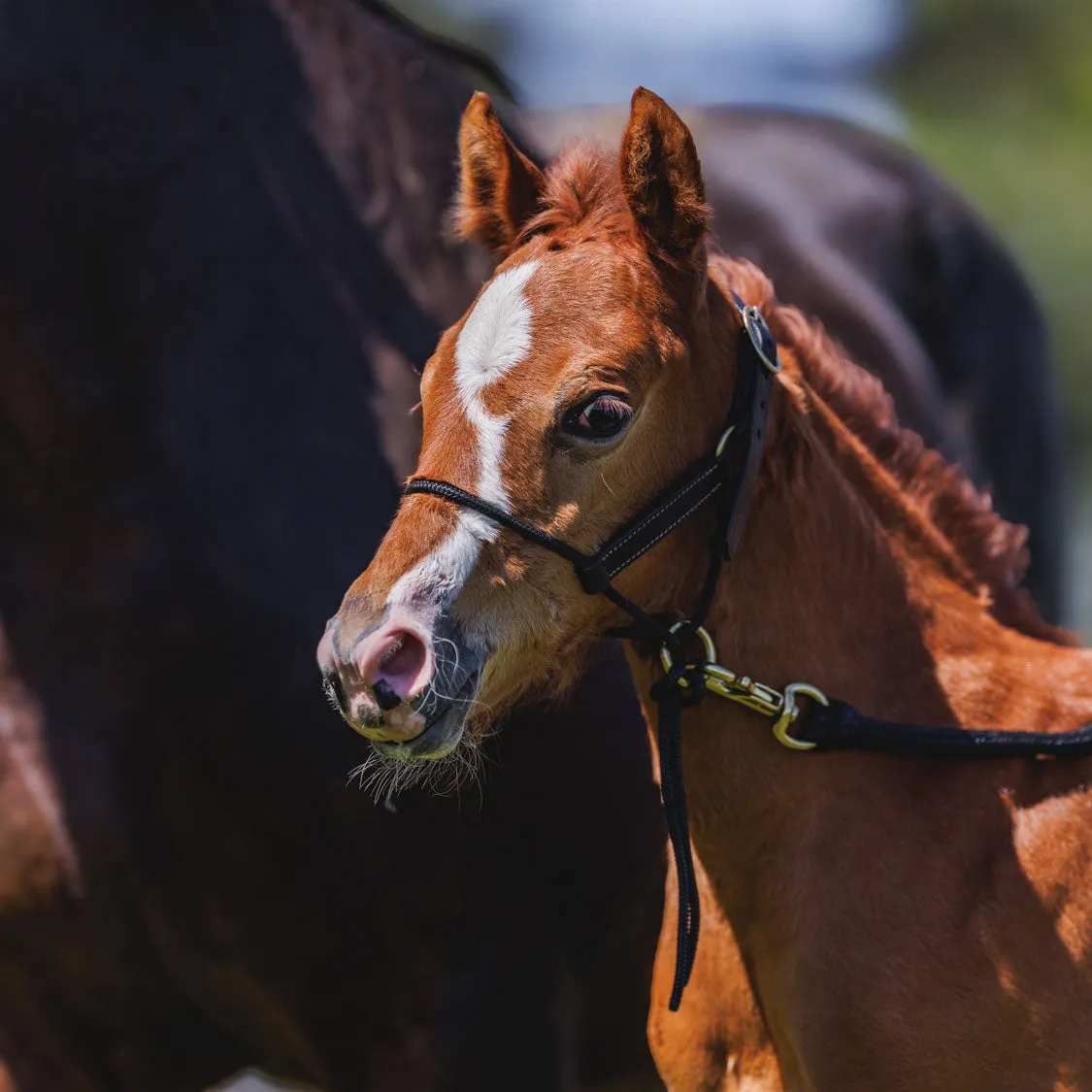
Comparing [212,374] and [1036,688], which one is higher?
[212,374]

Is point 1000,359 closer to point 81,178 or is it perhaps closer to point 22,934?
point 81,178

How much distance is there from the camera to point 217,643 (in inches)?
106

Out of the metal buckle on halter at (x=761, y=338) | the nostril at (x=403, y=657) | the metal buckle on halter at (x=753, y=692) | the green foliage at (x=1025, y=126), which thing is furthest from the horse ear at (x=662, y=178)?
the green foliage at (x=1025, y=126)

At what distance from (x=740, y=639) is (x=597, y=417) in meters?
0.43

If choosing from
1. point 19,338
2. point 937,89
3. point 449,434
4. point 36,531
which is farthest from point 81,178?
point 937,89

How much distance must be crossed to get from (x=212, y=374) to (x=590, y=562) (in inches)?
42.8

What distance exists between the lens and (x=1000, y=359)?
15.5ft

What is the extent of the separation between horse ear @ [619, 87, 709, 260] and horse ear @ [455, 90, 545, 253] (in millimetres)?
233

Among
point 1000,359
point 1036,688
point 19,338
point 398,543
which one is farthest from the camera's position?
point 1000,359

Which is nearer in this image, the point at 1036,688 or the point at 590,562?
the point at 590,562

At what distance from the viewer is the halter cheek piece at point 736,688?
2.09m

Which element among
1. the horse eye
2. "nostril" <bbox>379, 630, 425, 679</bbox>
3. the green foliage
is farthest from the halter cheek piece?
the green foliage

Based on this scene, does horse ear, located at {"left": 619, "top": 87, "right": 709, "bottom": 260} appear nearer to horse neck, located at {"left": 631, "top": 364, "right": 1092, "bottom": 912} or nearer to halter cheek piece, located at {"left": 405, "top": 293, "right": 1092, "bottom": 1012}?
halter cheek piece, located at {"left": 405, "top": 293, "right": 1092, "bottom": 1012}

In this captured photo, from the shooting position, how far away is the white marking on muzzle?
73.9 inches
